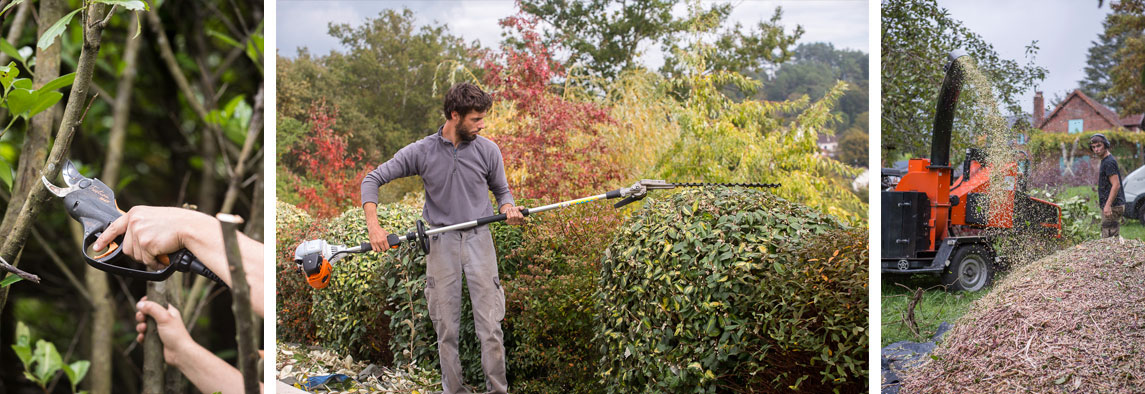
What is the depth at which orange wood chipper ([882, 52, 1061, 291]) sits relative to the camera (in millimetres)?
2904

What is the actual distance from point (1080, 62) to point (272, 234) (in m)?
2.70

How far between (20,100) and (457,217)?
181cm

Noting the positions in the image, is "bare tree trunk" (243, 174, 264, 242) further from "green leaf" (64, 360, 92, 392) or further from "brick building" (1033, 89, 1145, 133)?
"brick building" (1033, 89, 1145, 133)

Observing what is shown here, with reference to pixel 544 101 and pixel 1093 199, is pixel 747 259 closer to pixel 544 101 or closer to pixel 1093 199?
pixel 1093 199

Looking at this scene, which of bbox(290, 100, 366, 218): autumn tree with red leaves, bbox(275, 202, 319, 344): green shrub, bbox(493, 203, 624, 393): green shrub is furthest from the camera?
bbox(290, 100, 366, 218): autumn tree with red leaves

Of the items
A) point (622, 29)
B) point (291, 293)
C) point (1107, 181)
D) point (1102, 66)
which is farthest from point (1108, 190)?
point (622, 29)

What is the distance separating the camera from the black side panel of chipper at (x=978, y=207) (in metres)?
3.01

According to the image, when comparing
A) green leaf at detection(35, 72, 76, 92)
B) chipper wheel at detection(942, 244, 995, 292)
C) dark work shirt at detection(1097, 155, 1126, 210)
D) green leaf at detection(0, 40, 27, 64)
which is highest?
green leaf at detection(0, 40, 27, 64)

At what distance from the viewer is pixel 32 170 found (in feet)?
6.84

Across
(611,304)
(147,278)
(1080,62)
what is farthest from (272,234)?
(1080,62)

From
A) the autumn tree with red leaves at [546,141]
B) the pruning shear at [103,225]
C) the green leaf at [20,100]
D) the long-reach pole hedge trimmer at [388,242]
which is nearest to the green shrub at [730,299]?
the long-reach pole hedge trimmer at [388,242]

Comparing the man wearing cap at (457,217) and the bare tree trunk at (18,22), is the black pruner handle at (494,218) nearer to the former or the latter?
the man wearing cap at (457,217)

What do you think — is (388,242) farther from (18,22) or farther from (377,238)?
(18,22)

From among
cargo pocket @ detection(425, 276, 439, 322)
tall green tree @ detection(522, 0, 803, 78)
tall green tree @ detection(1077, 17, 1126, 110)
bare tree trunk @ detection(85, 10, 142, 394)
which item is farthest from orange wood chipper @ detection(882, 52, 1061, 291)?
tall green tree @ detection(522, 0, 803, 78)
